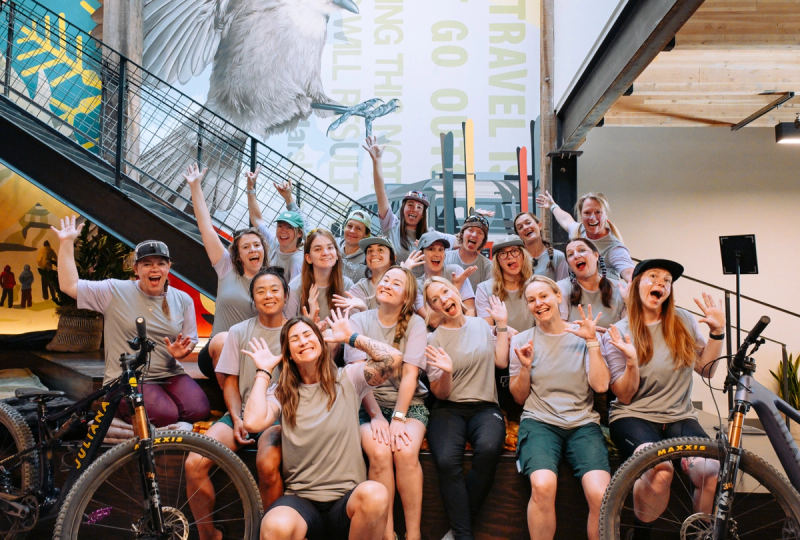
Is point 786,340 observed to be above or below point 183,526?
above

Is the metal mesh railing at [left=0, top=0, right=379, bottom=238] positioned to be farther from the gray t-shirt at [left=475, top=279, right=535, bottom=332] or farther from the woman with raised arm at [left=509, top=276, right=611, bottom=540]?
the woman with raised arm at [left=509, top=276, right=611, bottom=540]

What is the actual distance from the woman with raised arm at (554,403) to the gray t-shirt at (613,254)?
101cm

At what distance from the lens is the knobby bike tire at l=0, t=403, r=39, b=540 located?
2637 mm

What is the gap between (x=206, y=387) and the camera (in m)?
3.50

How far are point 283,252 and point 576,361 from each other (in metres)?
1.94

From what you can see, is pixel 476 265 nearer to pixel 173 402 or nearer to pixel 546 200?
pixel 546 200

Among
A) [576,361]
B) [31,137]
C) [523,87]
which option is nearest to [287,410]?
[576,361]

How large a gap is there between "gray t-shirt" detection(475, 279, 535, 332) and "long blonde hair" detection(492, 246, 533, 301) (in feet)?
0.08

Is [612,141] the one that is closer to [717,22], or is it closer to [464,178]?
[464,178]

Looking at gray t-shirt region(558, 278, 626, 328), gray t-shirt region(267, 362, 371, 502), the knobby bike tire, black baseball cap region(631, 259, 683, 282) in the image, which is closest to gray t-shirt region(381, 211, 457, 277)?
gray t-shirt region(558, 278, 626, 328)

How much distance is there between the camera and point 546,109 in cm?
621

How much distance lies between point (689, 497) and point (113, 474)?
270 centimetres

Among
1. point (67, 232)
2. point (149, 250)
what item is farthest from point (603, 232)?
point (67, 232)

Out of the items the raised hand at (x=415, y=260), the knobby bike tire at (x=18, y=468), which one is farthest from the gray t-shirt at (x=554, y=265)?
the knobby bike tire at (x=18, y=468)
